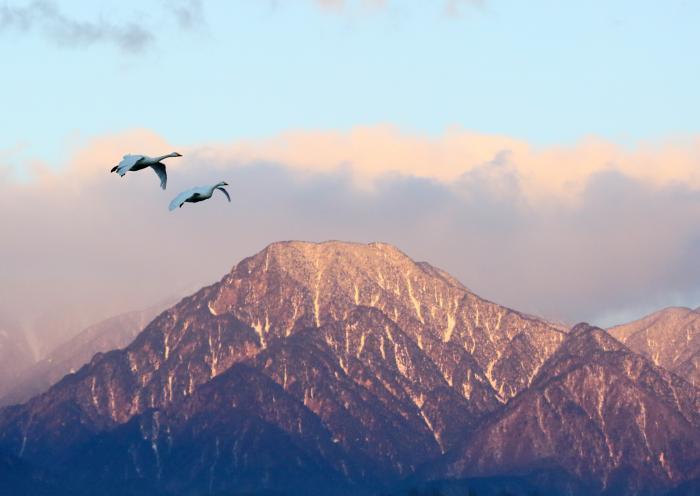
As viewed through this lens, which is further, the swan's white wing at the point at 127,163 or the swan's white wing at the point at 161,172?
the swan's white wing at the point at 161,172

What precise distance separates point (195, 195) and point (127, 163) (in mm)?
4310

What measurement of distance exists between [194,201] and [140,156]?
4083 millimetres

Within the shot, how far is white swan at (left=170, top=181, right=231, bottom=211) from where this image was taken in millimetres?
107500

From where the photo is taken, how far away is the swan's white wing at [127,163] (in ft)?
352

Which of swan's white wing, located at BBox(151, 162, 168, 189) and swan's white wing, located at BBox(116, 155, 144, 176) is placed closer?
swan's white wing, located at BBox(116, 155, 144, 176)

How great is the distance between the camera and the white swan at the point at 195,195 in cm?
10750

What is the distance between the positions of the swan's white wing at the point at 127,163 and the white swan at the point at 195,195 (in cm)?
316

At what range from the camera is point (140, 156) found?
355 feet

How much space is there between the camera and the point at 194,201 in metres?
109

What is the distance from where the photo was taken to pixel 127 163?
107812 mm

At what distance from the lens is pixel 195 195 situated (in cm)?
10825

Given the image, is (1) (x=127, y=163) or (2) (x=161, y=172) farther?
(2) (x=161, y=172)

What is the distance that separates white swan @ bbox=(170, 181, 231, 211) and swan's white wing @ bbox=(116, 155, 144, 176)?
316 centimetres
